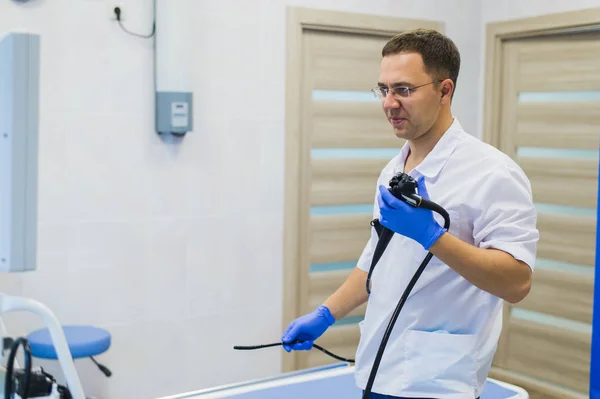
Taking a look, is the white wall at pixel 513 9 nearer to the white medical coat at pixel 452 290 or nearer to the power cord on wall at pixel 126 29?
the power cord on wall at pixel 126 29

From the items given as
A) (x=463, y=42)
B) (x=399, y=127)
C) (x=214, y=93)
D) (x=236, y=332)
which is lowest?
(x=236, y=332)

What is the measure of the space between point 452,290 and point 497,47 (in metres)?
2.79

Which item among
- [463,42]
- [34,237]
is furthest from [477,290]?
[463,42]

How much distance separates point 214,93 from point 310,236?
868mm

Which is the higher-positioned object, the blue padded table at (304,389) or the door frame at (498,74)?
the door frame at (498,74)

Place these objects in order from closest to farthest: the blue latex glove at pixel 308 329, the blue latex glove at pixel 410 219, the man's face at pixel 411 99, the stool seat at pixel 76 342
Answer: the blue latex glove at pixel 410 219
the man's face at pixel 411 99
the blue latex glove at pixel 308 329
the stool seat at pixel 76 342

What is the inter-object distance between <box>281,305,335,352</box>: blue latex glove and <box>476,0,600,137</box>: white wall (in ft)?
7.88

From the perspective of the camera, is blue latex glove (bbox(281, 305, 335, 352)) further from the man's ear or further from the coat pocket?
the man's ear

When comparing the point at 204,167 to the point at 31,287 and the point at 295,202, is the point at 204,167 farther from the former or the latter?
the point at 31,287

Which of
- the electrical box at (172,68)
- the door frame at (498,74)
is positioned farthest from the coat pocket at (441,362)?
the door frame at (498,74)

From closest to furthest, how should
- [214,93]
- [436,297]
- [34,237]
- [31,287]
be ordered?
[34,237]
[436,297]
[31,287]
[214,93]

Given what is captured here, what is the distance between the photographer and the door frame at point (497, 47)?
151 inches

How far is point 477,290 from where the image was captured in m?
1.64

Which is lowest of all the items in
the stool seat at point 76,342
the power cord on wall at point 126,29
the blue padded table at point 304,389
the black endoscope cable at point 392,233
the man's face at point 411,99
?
the blue padded table at point 304,389
